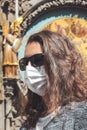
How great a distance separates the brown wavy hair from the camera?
6.82 feet

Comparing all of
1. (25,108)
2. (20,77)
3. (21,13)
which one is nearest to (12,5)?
(21,13)

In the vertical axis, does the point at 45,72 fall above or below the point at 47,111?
above

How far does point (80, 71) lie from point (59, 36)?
151 mm

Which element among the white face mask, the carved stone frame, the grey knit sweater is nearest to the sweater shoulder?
Result: the grey knit sweater

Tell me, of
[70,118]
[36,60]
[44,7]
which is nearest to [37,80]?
[36,60]

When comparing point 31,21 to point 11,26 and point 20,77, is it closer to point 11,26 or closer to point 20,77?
point 11,26

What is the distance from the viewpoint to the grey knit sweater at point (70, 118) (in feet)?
6.51

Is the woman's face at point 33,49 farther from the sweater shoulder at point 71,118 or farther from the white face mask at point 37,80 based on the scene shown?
the sweater shoulder at point 71,118

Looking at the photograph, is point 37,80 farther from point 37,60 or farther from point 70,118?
point 70,118

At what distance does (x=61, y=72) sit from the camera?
2.09 meters

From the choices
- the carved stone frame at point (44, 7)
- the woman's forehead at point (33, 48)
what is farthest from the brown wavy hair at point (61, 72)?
the carved stone frame at point (44, 7)

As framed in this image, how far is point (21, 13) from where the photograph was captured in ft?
35.7

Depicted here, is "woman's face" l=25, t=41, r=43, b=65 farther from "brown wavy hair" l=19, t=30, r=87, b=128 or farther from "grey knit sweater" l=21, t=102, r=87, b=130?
"grey knit sweater" l=21, t=102, r=87, b=130

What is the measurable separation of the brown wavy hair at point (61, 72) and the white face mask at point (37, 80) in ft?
0.09
